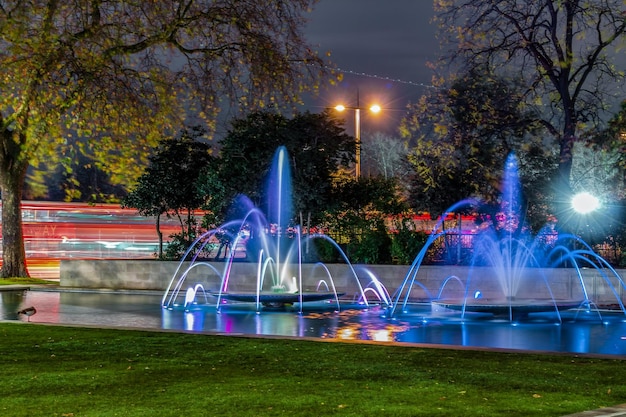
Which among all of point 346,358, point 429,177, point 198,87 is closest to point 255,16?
point 198,87

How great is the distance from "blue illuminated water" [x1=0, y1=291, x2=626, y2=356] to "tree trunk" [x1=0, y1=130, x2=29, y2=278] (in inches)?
295

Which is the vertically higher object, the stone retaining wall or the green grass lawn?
the stone retaining wall

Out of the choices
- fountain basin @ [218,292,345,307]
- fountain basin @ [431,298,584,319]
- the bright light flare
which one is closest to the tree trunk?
fountain basin @ [218,292,345,307]

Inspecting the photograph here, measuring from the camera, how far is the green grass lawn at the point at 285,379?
8.17 meters

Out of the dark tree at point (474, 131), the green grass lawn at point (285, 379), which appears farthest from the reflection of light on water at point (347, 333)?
the dark tree at point (474, 131)

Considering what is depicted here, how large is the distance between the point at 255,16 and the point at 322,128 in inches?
238

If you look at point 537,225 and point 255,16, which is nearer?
point 255,16

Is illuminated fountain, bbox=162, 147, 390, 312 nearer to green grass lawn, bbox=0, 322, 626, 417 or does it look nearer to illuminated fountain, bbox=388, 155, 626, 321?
illuminated fountain, bbox=388, 155, 626, 321

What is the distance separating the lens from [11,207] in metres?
29.6

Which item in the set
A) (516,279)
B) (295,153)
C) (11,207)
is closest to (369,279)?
(516,279)

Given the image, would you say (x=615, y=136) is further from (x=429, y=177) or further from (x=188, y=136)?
(x=188, y=136)

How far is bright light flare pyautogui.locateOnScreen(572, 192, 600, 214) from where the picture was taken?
23.8 meters

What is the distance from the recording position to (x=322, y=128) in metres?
27.0

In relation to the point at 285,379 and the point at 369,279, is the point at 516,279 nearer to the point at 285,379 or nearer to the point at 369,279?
the point at 369,279
